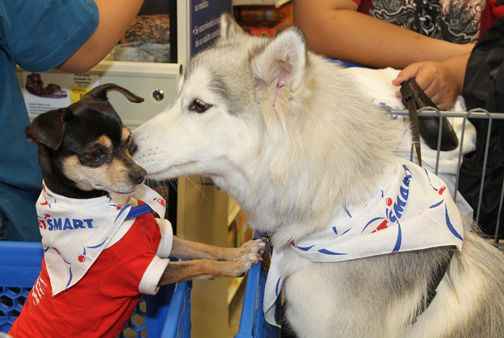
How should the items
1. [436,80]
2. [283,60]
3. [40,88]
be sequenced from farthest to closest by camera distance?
[40,88]
[436,80]
[283,60]

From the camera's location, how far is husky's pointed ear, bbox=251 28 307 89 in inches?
34.6

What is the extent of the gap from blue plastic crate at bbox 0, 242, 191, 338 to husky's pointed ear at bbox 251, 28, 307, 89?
41cm

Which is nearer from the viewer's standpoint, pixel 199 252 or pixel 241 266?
pixel 241 266

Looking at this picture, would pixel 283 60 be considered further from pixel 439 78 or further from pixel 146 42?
pixel 146 42

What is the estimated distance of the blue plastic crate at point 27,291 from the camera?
1153 millimetres

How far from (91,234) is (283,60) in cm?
45

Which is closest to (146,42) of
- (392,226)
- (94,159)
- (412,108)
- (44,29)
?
(44,29)

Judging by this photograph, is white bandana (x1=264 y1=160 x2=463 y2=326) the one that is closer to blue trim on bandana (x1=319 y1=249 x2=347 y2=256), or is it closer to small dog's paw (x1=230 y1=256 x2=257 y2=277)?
blue trim on bandana (x1=319 y1=249 x2=347 y2=256)

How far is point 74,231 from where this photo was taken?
3.51 feet

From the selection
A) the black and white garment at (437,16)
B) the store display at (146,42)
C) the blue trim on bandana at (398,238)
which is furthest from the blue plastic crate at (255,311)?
the black and white garment at (437,16)

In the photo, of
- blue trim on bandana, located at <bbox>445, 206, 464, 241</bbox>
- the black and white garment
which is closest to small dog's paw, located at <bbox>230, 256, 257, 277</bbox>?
blue trim on bandana, located at <bbox>445, 206, 464, 241</bbox>

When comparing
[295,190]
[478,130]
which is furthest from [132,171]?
[478,130]

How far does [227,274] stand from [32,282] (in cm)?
41

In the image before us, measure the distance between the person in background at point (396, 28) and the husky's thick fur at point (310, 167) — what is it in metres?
0.44
